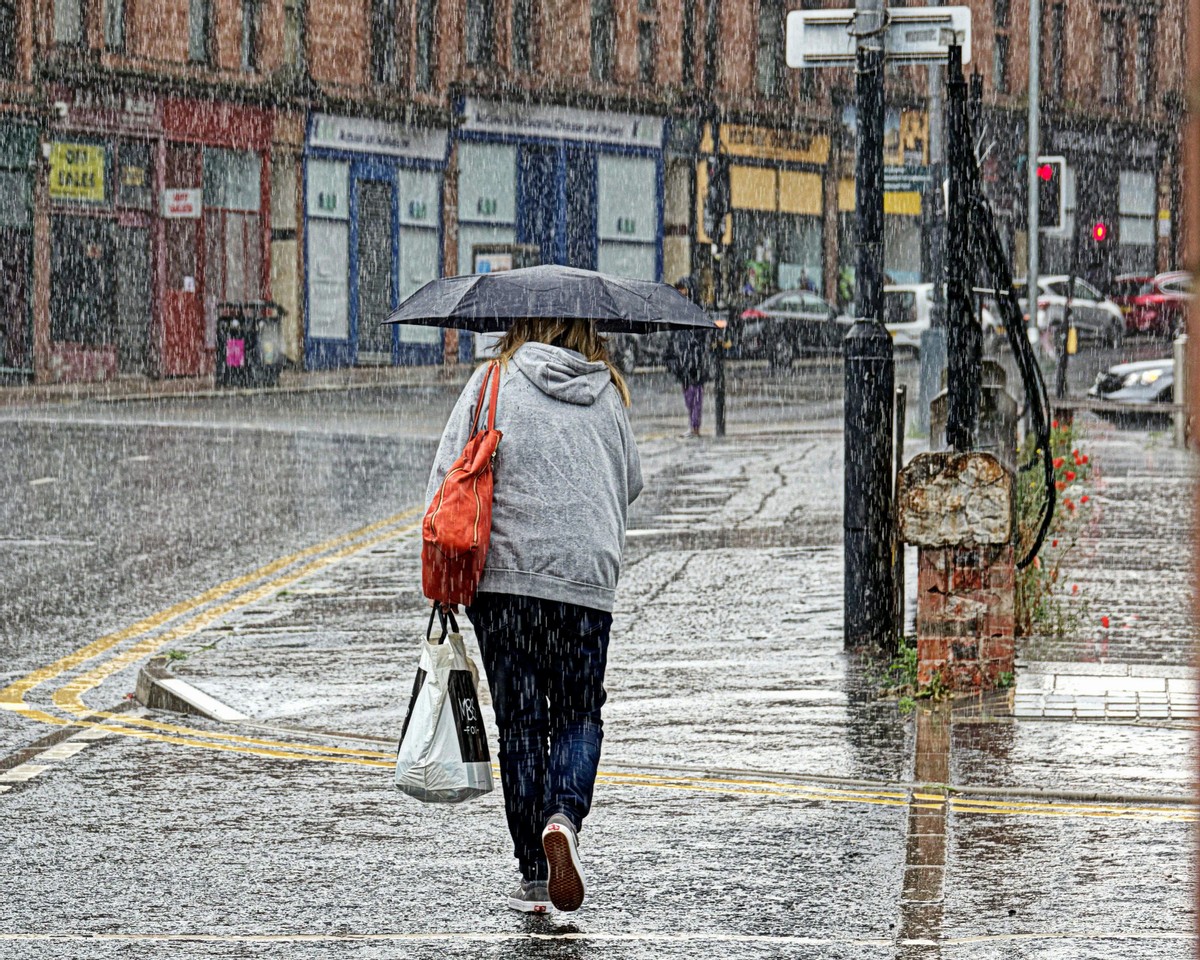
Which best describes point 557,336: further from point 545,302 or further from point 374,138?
point 374,138

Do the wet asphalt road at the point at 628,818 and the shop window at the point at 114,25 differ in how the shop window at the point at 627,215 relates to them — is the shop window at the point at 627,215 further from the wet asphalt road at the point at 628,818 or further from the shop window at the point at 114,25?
the wet asphalt road at the point at 628,818

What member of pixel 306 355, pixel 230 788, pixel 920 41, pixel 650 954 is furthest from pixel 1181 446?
pixel 306 355

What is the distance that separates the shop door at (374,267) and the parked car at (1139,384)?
17.8 meters

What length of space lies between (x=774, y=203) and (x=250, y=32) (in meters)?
14.3

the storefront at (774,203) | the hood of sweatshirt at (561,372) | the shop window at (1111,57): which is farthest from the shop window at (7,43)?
the shop window at (1111,57)

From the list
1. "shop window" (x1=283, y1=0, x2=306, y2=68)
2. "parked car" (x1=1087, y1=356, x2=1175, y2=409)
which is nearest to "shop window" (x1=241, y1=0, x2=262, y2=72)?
"shop window" (x1=283, y1=0, x2=306, y2=68)

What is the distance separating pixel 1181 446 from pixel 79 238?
65.6 feet

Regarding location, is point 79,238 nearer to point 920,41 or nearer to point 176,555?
point 176,555

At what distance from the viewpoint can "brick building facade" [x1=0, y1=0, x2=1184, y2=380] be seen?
118 ft

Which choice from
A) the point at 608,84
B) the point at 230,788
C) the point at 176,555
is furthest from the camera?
the point at 608,84

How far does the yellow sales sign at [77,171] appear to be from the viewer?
3575cm

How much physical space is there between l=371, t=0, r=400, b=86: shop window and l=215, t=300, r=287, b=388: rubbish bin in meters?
8.29

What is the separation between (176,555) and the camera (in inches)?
574

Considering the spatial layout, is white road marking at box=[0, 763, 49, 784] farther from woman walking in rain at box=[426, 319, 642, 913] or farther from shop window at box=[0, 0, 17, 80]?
shop window at box=[0, 0, 17, 80]
